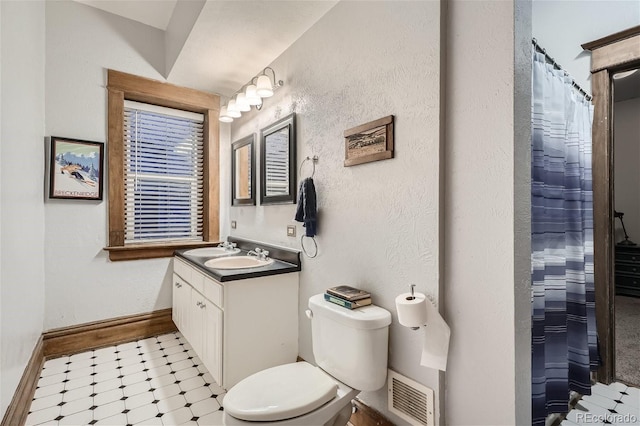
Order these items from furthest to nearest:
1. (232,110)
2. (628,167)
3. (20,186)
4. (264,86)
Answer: (628,167) < (232,110) < (264,86) < (20,186)

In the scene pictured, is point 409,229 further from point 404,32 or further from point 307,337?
point 307,337

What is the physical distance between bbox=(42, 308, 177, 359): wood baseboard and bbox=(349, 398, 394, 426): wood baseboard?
2.02 m

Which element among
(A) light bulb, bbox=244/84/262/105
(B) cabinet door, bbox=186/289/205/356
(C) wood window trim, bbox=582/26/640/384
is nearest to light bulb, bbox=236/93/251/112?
(A) light bulb, bbox=244/84/262/105

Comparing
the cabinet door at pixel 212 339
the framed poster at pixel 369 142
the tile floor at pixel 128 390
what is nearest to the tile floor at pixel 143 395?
the tile floor at pixel 128 390

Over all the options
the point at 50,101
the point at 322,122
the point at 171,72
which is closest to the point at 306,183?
the point at 322,122

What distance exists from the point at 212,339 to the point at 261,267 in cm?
53

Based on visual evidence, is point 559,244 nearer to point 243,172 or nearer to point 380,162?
point 380,162

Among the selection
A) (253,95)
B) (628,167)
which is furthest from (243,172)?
(628,167)

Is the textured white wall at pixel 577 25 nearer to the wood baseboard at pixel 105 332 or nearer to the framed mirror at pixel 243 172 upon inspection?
the framed mirror at pixel 243 172

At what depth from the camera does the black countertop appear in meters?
1.84

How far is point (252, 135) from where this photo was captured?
9.09ft

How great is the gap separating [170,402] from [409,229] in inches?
68.7

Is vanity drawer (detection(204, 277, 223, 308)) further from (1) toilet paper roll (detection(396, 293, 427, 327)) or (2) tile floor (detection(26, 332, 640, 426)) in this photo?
(1) toilet paper roll (detection(396, 293, 427, 327))

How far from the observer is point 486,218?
1.16m
